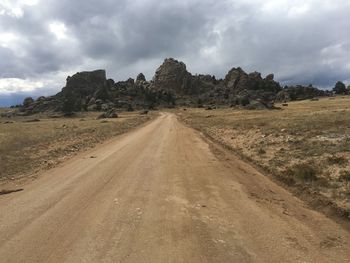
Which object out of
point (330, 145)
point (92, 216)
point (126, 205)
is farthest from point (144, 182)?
point (330, 145)

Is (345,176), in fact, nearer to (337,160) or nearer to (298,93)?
(337,160)

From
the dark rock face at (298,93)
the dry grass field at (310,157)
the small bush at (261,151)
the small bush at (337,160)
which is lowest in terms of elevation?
the dark rock face at (298,93)

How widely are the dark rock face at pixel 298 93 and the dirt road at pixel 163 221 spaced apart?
493 ft

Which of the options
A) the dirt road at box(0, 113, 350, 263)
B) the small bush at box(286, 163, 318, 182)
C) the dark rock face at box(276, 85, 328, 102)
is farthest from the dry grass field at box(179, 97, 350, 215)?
the dark rock face at box(276, 85, 328, 102)

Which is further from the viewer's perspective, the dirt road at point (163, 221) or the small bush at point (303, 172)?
the small bush at point (303, 172)

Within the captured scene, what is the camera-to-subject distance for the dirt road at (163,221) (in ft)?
27.4

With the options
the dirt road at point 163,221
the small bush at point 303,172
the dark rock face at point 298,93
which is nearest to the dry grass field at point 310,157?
the small bush at point 303,172

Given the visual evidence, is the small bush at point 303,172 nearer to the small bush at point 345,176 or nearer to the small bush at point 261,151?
the small bush at point 345,176

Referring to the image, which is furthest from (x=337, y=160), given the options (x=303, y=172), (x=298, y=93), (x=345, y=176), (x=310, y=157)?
(x=298, y=93)

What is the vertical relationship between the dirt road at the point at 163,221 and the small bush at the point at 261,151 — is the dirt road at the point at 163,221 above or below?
above

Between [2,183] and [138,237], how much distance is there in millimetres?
10227

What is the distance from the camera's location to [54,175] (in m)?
18.1

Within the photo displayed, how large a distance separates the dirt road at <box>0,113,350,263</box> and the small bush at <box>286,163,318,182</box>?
43.6 inches

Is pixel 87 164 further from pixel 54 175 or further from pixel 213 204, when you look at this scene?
pixel 213 204
